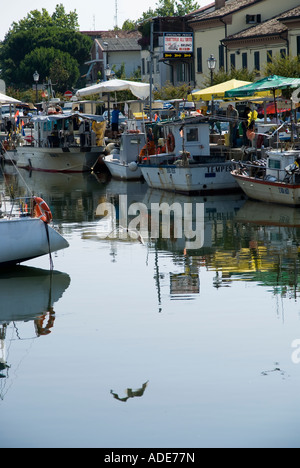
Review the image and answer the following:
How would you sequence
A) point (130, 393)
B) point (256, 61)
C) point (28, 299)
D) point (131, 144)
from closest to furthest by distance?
point (130, 393) → point (28, 299) → point (131, 144) → point (256, 61)

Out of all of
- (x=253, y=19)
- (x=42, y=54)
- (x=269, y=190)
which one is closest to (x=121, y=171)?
(x=269, y=190)

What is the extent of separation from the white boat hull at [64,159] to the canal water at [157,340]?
18.0m

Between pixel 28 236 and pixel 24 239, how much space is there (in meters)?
0.10

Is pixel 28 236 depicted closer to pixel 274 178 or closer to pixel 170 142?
pixel 274 178

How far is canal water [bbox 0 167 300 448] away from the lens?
390 inches

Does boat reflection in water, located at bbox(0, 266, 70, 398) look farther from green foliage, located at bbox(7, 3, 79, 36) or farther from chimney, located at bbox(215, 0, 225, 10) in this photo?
green foliage, located at bbox(7, 3, 79, 36)

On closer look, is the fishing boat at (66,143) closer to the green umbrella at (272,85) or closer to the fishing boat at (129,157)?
the fishing boat at (129,157)

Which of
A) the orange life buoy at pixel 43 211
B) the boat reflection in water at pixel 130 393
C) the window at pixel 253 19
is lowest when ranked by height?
the boat reflection in water at pixel 130 393

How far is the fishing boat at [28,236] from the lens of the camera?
17.2 metres

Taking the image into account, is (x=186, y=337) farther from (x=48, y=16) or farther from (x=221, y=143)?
(x=48, y=16)

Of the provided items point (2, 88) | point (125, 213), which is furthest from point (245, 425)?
point (2, 88)

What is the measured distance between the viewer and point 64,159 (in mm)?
42344

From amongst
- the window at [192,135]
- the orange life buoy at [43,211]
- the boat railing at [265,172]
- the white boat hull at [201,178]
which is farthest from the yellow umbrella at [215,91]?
the orange life buoy at [43,211]

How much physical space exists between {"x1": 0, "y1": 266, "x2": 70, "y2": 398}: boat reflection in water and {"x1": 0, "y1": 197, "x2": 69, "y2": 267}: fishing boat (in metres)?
0.46
